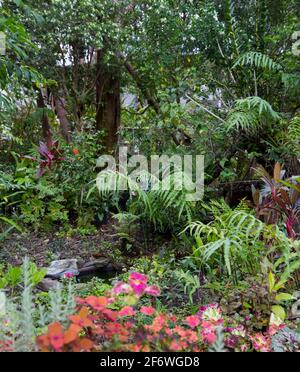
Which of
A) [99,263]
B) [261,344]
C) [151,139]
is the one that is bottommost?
[99,263]

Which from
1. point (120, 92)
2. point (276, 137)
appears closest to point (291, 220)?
point (276, 137)

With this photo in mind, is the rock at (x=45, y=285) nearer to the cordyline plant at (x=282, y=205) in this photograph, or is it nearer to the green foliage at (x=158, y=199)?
the green foliage at (x=158, y=199)

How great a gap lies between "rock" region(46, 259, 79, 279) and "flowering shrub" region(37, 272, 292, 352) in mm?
1677

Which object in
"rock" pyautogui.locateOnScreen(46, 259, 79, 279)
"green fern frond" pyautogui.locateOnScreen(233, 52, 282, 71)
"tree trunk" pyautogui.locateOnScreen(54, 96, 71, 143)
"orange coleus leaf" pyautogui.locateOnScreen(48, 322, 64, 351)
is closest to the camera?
"orange coleus leaf" pyautogui.locateOnScreen(48, 322, 64, 351)

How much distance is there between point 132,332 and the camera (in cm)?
132

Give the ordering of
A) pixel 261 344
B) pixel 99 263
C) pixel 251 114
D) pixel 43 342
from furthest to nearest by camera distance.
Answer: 1. pixel 251 114
2. pixel 99 263
3. pixel 261 344
4. pixel 43 342

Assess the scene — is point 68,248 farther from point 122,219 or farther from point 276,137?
point 276,137

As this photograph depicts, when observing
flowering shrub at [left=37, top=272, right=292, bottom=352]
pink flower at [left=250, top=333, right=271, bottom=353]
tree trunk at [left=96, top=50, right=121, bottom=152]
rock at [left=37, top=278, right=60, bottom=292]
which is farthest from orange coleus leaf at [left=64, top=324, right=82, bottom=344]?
tree trunk at [left=96, top=50, right=121, bottom=152]

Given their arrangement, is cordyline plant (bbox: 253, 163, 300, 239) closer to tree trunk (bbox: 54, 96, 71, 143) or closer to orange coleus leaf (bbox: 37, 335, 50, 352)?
orange coleus leaf (bbox: 37, 335, 50, 352)

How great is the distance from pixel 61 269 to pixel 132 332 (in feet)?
6.57

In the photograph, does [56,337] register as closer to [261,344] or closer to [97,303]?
[97,303]

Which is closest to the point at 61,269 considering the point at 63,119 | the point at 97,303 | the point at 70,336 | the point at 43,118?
the point at 97,303

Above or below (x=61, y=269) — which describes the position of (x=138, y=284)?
above

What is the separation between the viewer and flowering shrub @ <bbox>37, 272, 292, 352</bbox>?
3.27ft
